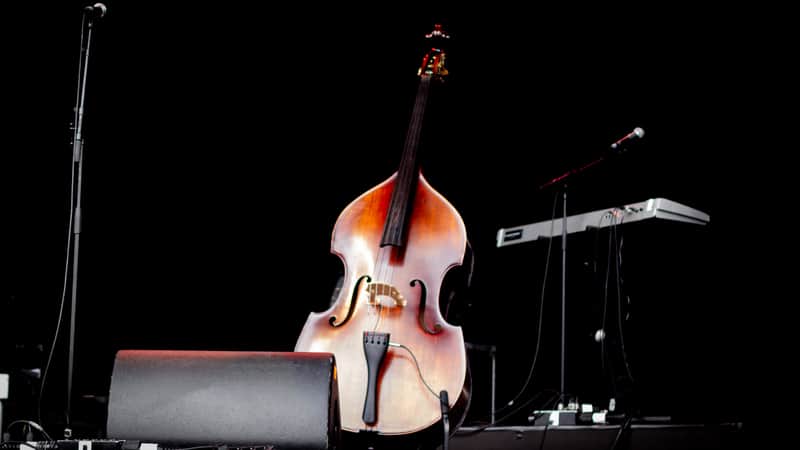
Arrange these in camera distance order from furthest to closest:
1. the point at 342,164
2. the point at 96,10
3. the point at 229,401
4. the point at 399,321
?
1. the point at 342,164
2. the point at 96,10
3. the point at 399,321
4. the point at 229,401

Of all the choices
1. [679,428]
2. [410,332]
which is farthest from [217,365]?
[679,428]

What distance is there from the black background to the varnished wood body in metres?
1.12

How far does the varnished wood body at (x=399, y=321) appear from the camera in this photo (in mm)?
2307

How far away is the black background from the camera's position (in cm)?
385

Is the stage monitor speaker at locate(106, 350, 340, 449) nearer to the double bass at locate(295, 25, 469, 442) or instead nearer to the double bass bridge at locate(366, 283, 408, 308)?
the double bass at locate(295, 25, 469, 442)

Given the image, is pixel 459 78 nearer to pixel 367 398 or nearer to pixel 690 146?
pixel 690 146

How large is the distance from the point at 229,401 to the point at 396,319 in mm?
844

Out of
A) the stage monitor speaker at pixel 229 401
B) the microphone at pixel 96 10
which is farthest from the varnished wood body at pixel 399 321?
the microphone at pixel 96 10

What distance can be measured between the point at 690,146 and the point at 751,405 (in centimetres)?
132

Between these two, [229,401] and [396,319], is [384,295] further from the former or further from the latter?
A: [229,401]

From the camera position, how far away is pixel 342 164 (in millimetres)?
4348

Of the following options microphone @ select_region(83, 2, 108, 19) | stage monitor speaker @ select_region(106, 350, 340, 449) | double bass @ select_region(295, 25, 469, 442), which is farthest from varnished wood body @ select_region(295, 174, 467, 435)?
microphone @ select_region(83, 2, 108, 19)

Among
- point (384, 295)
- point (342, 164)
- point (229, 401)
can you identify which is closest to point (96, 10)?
point (384, 295)

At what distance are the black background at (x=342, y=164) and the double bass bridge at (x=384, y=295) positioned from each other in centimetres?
123
